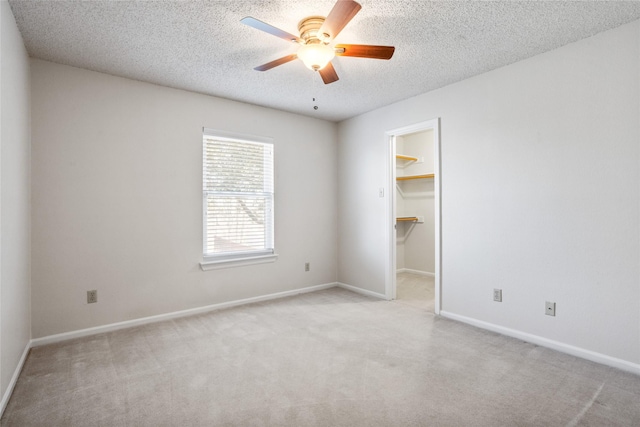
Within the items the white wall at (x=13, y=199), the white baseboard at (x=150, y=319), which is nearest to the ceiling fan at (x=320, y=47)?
the white wall at (x=13, y=199)

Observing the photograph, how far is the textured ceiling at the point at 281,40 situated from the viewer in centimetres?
224

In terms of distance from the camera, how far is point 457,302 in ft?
11.7

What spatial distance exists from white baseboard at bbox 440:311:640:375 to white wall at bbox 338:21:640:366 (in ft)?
0.12

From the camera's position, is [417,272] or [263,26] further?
[417,272]

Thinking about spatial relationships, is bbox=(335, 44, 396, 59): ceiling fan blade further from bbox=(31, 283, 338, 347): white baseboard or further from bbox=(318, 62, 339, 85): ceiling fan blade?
bbox=(31, 283, 338, 347): white baseboard

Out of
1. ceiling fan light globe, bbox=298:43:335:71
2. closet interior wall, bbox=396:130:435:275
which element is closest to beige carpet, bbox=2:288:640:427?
ceiling fan light globe, bbox=298:43:335:71

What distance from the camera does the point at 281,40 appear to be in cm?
267

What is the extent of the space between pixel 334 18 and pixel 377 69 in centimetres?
136

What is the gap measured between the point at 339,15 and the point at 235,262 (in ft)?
9.92

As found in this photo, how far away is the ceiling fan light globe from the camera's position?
7.58 feet

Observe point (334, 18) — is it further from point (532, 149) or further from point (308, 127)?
point (308, 127)

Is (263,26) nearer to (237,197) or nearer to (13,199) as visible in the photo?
(13,199)

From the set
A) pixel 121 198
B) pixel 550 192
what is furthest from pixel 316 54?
pixel 121 198

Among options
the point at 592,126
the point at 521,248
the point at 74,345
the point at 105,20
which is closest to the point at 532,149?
the point at 592,126
